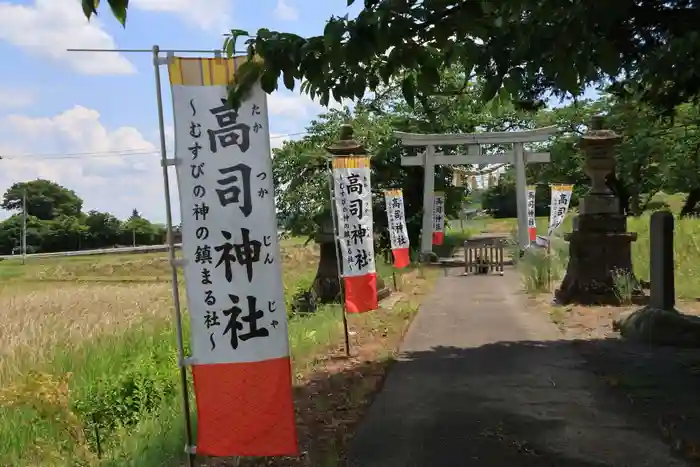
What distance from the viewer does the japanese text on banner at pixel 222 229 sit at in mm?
4043

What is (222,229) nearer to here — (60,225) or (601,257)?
(601,257)

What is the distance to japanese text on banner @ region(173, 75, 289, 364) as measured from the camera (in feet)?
13.3

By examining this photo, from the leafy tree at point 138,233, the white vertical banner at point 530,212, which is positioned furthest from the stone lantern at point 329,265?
the leafy tree at point 138,233

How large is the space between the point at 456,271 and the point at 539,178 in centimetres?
1258

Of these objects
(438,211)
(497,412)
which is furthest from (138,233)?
(497,412)

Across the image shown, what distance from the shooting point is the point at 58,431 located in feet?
18.3

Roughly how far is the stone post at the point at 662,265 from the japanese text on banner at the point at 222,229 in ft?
20.0

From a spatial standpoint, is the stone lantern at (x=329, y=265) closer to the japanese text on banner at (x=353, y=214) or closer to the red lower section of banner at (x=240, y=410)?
the japanese text on banner at (x=353, y=214)

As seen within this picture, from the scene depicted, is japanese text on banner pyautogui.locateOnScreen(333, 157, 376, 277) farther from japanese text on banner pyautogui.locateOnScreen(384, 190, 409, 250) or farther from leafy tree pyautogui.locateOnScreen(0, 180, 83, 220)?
leafy tree pyautogui.locateOnScreen(0, 180, 83, 220)

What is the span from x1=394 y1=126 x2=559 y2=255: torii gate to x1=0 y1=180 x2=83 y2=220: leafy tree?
5061 cm

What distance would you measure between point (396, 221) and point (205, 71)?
12674 mm

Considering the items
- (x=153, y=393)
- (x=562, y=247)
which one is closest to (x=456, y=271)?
(x=562, y=247)

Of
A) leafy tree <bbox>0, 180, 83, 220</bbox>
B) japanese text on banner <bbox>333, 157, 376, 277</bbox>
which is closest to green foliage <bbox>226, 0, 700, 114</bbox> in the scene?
japanese text on banner <bbox>333, 157, 376, 277</bbox>

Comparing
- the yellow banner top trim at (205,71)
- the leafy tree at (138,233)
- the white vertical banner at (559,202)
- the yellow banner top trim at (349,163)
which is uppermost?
the yellow banner top trim at (205,71)
